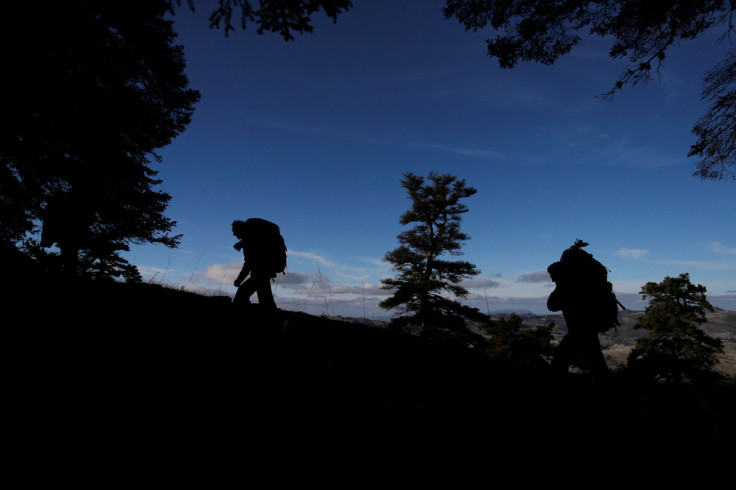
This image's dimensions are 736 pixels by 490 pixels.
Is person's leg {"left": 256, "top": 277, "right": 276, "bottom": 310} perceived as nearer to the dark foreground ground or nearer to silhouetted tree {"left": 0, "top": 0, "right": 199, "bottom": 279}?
the dark foreground ground

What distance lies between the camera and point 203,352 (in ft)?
9.76

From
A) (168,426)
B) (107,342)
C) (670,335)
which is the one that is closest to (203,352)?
(107,342)

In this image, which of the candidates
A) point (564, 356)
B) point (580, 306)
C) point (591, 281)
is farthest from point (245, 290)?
point (591, 281)

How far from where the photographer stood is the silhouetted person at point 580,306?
4434 millimetres

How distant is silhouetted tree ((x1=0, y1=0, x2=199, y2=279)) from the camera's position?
6039 mm

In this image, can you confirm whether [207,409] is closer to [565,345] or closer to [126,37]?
[565,345]

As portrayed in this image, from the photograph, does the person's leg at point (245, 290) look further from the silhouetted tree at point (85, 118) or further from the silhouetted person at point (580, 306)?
the silhouetted person at point (580, 306)

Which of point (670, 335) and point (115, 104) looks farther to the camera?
point (670, 335)

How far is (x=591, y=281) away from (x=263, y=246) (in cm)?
552

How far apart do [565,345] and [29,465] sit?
5.58 meters

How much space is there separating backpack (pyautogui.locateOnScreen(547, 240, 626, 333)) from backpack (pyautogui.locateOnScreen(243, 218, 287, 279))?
16.2 feet

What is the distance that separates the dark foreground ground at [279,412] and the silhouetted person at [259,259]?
215 cm

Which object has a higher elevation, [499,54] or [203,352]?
[499,54]

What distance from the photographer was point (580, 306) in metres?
4.63
